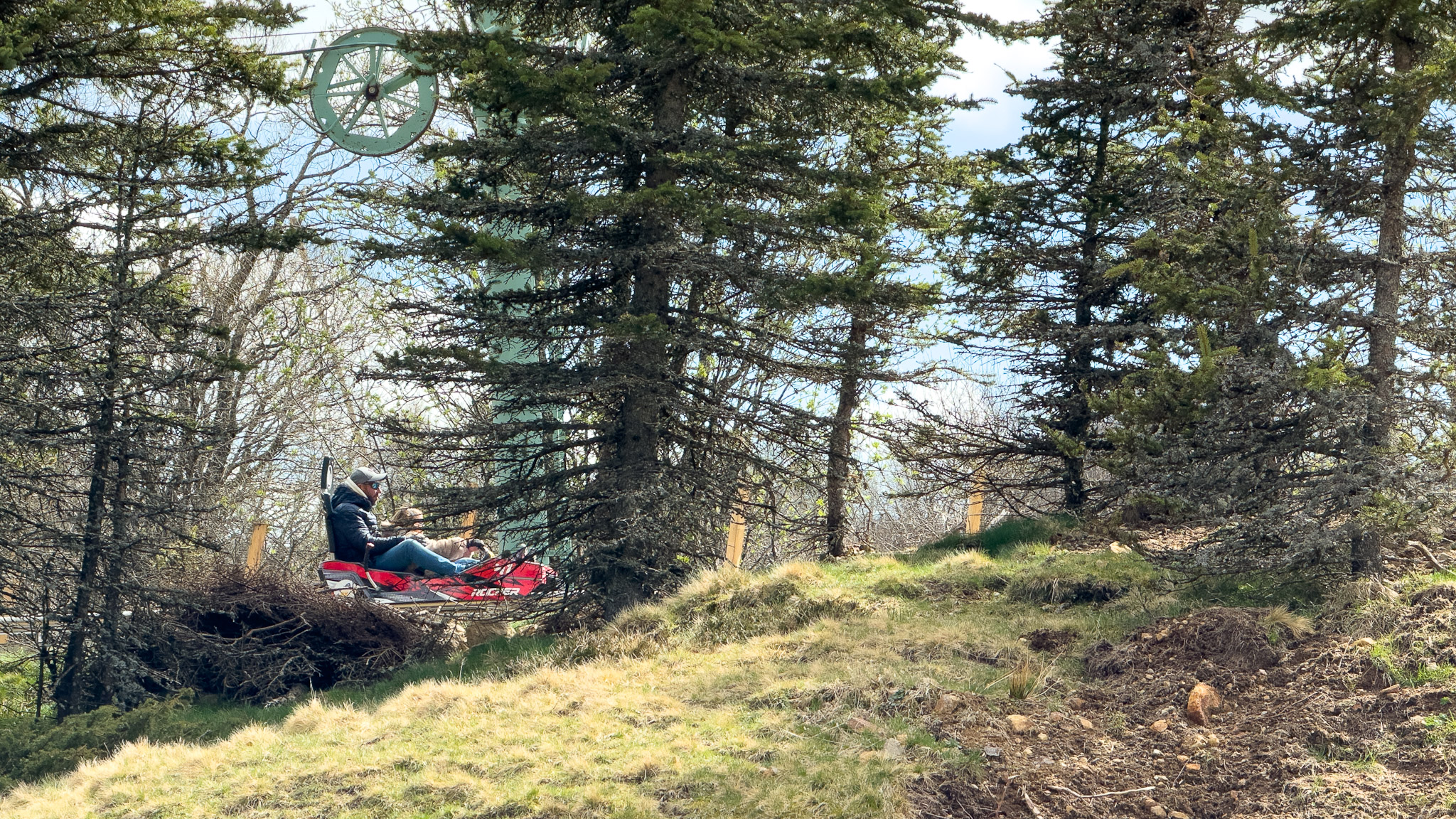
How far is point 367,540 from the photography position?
13.4 m

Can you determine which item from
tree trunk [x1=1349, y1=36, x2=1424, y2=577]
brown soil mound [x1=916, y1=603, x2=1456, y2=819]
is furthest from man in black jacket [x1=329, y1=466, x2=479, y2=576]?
tree trunk [x1=1349, y1=36, x2=1424, y2=577]

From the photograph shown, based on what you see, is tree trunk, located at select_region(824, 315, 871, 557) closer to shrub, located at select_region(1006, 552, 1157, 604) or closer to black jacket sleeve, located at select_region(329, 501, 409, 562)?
shrub, located at select_region(1006, 552, 1157, 604)

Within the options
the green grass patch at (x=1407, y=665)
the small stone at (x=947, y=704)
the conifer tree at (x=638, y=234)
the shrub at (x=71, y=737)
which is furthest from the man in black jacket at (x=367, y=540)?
the green grass patch at (x=1407, y=665)

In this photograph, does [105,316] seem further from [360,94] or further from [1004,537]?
[1004,537]

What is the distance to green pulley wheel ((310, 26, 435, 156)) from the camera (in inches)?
723

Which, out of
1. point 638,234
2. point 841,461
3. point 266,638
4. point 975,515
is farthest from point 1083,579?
point 266,638

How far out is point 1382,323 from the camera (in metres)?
8.85

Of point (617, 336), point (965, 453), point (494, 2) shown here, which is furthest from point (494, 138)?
point (965, 453)

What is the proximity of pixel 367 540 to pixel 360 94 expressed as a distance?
8758 mm

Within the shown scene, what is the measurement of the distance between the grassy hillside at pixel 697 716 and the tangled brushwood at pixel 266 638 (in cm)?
137

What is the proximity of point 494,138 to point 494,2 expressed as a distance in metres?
1.74

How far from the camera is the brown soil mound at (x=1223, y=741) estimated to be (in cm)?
629

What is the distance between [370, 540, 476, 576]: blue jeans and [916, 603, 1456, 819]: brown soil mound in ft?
25.8

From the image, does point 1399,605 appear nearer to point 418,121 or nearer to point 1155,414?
point 1155,414
